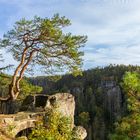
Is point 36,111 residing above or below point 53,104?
below

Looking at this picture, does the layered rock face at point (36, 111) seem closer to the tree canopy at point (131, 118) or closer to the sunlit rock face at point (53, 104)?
the sunlit rock face at point (53, 104)

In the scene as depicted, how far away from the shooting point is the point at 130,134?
20.4 meters

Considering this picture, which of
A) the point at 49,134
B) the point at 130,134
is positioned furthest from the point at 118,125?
the point at 49,134

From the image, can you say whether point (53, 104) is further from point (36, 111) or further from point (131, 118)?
point (131, 118)

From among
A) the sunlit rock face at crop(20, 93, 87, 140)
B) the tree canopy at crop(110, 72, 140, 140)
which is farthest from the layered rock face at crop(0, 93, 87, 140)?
the tree canopy at crop(110, 72, 140, 140)

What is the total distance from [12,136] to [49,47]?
676 cm

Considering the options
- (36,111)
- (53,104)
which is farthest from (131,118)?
(53,104)

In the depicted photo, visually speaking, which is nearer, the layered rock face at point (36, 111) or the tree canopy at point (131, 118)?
the tree canopy at point (131, 118)

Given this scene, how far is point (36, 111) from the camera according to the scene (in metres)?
28.9

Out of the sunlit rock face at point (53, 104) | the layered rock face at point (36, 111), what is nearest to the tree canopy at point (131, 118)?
the layered rock face at point (36, 111)

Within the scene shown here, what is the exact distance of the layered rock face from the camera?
26.1 metres

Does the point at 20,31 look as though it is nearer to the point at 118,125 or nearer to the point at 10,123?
the point at 10,123

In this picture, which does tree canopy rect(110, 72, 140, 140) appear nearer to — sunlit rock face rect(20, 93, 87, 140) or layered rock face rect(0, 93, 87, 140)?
layered rock face rect(0, 93, 87, 140)

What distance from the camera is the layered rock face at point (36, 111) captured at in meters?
26.1
